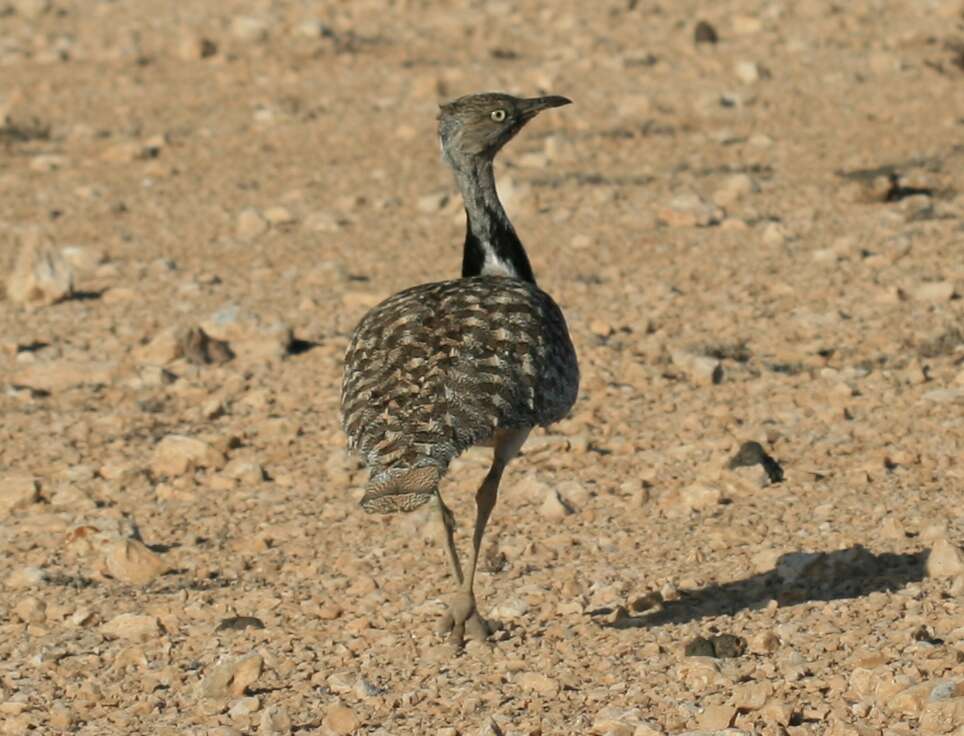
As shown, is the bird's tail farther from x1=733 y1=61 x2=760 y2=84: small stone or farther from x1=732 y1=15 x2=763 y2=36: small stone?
x1=732 y1=15 x2=763 y2=36: small stone

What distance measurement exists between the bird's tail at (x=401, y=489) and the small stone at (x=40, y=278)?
4.99 metres

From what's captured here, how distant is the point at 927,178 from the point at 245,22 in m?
6.57

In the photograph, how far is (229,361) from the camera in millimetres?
9312

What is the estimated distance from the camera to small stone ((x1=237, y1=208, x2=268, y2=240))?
11.3m

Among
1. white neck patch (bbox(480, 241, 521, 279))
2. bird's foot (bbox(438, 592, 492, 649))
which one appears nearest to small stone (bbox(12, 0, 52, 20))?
white neck patch (bbox(480, 241, 521, 279))

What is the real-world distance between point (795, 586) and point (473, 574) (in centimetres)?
117

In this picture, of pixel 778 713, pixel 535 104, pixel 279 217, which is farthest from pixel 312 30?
pixel 778 713

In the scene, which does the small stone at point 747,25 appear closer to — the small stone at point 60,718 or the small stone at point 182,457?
the small stone at point 182,457

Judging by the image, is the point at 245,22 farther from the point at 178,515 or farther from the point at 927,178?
the point at 178,515

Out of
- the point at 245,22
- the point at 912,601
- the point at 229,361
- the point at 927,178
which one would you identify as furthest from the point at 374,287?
the point at 245,22

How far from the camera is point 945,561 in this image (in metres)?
6.37

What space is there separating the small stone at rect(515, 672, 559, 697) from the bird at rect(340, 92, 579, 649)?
0.36 meters

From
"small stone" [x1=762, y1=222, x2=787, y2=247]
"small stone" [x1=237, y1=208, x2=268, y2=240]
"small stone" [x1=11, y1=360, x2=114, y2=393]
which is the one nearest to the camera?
"small stone" [x1=11, y1=360, x2=114, y2=393]

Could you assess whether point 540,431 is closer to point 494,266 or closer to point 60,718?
point 494,266
